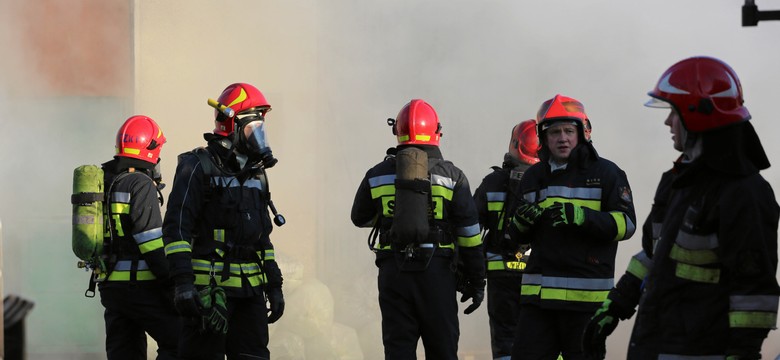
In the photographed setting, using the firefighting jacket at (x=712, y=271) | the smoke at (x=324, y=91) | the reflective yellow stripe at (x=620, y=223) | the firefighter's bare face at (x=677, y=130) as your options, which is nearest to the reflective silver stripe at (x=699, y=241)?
the firefighting jacket at (x=712, y=271)

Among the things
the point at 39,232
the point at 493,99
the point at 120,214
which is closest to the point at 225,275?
the point at 120,214

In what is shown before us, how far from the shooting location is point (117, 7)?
8.74 m

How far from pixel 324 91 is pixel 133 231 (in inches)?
188

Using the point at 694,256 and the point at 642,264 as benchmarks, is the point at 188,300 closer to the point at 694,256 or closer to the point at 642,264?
the point at 642,264

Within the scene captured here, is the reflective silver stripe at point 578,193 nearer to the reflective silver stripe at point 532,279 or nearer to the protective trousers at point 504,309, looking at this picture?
the reflective silver stripe at point 532,279

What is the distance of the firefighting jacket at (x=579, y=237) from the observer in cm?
452

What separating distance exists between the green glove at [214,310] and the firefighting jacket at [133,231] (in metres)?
0.71

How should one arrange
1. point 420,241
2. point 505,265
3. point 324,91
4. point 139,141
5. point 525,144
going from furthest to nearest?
point 324,91 < point 525,144 < point 505,265 < point 139,141 < point 420,241

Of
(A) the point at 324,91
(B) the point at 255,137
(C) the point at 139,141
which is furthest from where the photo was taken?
(A) the point at 324,91

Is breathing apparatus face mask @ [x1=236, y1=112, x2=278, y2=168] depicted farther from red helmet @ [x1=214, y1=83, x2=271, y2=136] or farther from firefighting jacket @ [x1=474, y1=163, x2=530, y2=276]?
firefighting jacket @ [x1=474, y1=163, x2=530, y2=276]

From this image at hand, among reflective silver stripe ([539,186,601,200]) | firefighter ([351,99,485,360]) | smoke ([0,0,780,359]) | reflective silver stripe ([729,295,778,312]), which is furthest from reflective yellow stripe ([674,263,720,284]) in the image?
smoke ([0,0,780,359])

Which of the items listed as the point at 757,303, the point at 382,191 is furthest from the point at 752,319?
the point at 382,191

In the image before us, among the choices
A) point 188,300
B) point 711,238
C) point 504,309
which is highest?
point 711,238

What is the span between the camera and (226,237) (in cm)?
483
